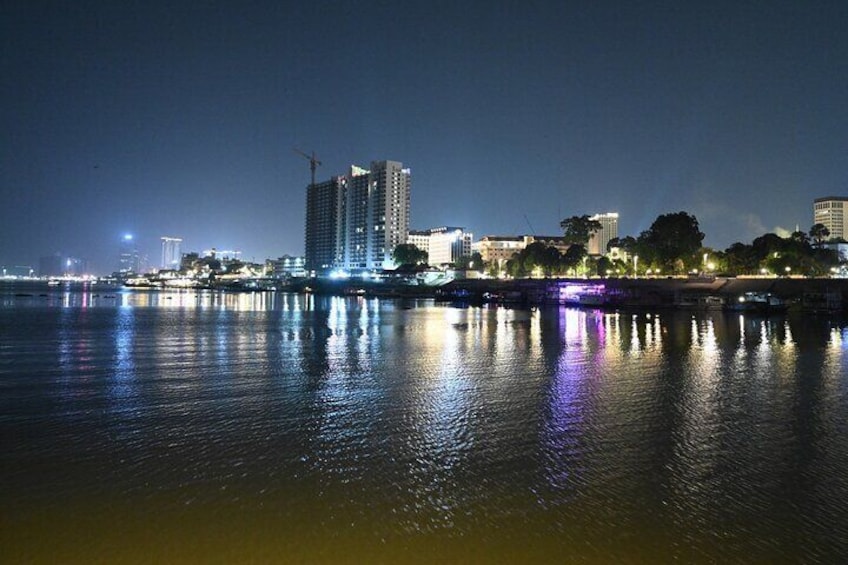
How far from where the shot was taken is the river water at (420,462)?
27.8 feet

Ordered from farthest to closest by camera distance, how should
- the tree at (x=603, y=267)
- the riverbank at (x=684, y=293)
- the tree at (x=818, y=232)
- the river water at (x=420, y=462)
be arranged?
the tree at (x=603, y=267) < the tree at (x=818, y=232) < the riverbank at (x=684, y=293) < the river water at (x=420, y=462)

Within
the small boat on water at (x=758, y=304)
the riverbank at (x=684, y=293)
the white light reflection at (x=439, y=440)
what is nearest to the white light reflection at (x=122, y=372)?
the white light reflection at (x=439, y=440)

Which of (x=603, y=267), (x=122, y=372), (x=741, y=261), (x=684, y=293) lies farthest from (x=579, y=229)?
(x=122, y=372)

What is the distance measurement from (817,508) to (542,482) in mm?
5088

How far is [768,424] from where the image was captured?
15430mm

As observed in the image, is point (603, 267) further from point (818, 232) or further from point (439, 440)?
point (439, 440)

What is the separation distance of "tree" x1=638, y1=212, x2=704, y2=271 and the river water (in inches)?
3455

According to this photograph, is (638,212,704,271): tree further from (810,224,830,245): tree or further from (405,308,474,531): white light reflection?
(405,308,474,531): white light reflection

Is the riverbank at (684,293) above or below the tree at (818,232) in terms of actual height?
below

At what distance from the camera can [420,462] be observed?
39.1ft

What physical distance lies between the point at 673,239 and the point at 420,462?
109 meters

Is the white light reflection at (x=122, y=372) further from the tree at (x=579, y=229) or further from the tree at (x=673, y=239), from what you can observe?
Result: the tree at (x=579, y=229)

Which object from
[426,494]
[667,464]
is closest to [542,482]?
[426,494]

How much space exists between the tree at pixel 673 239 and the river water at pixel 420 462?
87.7 m
